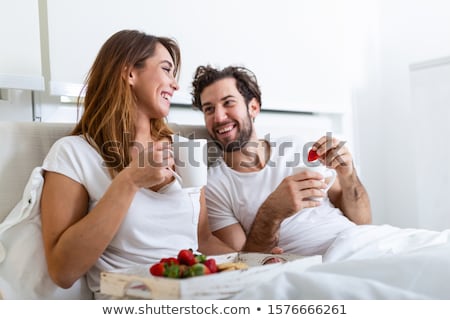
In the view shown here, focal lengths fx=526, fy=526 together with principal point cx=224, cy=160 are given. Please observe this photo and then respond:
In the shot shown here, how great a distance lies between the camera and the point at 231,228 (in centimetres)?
169

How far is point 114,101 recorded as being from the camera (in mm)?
1439

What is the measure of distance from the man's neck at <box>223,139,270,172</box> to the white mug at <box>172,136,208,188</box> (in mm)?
517

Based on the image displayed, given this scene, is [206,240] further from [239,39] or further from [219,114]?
[239,39]

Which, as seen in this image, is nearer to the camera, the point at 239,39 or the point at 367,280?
the point at 367,280

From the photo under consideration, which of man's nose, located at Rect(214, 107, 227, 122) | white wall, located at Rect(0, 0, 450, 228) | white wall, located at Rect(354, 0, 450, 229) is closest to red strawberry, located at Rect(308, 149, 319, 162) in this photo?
man's nose, located at Rect(214, 107, 227, 122)

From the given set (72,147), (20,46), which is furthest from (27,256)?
(20,46)

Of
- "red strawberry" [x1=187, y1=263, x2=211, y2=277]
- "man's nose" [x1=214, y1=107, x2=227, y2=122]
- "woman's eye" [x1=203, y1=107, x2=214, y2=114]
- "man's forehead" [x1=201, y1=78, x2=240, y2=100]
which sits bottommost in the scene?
"red strawberry" [x1=187, y1=263, x2=211, y2=277]

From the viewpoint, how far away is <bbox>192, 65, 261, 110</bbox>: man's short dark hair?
1852 mm

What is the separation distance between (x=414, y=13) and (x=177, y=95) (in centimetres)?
166

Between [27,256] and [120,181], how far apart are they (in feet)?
0.99

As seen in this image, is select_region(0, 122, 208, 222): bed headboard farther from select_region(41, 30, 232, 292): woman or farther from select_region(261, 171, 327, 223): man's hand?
select_region(261, 171, 327, 223): man's hand

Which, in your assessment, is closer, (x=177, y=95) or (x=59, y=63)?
(x=59, y=63)
